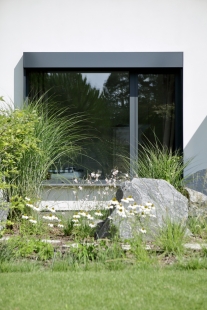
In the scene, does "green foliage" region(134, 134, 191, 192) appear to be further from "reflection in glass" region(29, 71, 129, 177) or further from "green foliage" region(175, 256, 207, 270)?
"green foliage" region(175, 256, 207, 270)

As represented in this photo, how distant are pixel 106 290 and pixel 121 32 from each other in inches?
201

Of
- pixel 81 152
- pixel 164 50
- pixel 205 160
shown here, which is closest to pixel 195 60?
pixel 164 50

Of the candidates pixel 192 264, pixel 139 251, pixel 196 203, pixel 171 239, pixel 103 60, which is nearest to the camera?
pixel 192 264

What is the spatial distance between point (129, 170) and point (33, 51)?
7.81 ft

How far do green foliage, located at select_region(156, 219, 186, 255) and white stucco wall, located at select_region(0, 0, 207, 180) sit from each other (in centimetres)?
292

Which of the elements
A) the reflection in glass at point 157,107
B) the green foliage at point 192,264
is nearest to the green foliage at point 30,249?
the green foliage at point 192,264

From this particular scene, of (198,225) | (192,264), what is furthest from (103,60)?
(192,264)

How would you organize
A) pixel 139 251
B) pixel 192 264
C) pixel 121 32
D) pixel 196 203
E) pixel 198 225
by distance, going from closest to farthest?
pixel 192 264 → pixel 139 251 → pixel 198 225 → pixel 196 203 → pixel 121 32

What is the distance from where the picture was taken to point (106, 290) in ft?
11.6

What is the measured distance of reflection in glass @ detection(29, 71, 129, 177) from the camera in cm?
772

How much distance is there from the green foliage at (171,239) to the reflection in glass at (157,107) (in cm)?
305

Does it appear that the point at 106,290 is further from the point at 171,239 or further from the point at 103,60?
the point at 103,60

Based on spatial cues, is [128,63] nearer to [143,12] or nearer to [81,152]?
[143,12]

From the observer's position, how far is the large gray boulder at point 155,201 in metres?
5.16
